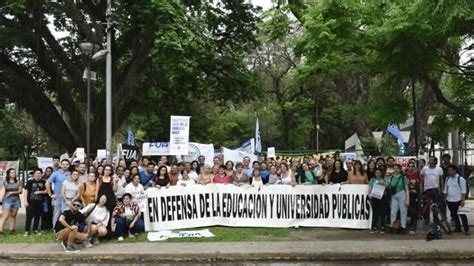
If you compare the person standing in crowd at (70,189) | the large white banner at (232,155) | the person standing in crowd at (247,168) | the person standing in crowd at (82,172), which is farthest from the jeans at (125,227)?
the large white banner at (232,155)

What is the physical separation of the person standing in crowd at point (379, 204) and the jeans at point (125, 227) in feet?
17.4

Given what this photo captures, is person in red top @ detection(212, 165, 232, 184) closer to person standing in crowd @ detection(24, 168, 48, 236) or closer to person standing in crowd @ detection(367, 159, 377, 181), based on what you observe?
person standing in crowd @ detection(367, 159, 377, 181)

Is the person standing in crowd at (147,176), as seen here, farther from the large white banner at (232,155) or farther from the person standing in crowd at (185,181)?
the large white banner at (232,155)

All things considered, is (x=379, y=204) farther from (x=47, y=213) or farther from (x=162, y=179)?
(x=47, y=213)

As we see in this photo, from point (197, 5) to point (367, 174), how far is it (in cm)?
1236

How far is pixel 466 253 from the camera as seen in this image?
33.7 ft

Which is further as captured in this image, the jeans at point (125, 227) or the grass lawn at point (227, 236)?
the jeans at point (125, 227)

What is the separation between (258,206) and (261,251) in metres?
2.88

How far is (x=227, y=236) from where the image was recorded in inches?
482

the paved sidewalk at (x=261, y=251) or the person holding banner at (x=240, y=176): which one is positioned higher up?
the person holding banner at (x=240, y=176)

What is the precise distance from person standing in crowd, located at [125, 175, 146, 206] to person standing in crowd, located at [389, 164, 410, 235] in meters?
5.65

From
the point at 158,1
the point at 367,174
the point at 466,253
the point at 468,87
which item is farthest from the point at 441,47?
the point at 158,1

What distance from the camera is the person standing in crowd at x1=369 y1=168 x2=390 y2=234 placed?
492 inches

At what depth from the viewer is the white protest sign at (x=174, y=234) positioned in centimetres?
1215
